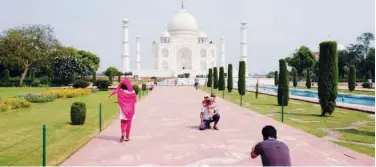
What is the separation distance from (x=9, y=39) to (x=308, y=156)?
35700 millimetres

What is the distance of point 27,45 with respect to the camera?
120 ft

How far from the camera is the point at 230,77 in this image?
28047mm

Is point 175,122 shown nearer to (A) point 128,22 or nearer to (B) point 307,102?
(B) point 307,102

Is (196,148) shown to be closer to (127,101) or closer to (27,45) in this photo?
(127,101)

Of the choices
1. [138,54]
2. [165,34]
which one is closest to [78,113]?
[138,54]

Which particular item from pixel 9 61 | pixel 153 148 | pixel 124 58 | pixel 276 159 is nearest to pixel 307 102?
pixel 153 148

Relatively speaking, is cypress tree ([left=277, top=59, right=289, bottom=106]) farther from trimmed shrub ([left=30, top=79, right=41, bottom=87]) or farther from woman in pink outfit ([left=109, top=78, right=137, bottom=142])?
trimmed shrub ([left=30, top=79, right=41, bottom=87])

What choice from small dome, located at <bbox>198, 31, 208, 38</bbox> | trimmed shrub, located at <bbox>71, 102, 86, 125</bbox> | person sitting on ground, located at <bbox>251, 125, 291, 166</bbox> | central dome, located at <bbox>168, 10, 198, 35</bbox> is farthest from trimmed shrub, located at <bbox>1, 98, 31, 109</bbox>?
small dome, located at <bbox>198, 31, 208, 38</bbox>

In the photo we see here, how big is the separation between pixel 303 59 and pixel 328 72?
139ft

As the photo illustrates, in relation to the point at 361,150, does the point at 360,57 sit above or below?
above

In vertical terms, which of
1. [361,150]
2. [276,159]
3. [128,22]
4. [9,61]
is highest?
[128,22]

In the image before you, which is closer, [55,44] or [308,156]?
[308,156]

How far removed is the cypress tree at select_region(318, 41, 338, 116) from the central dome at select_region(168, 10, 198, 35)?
57.9 meters

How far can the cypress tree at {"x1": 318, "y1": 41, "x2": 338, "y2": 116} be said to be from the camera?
12.3 meters
